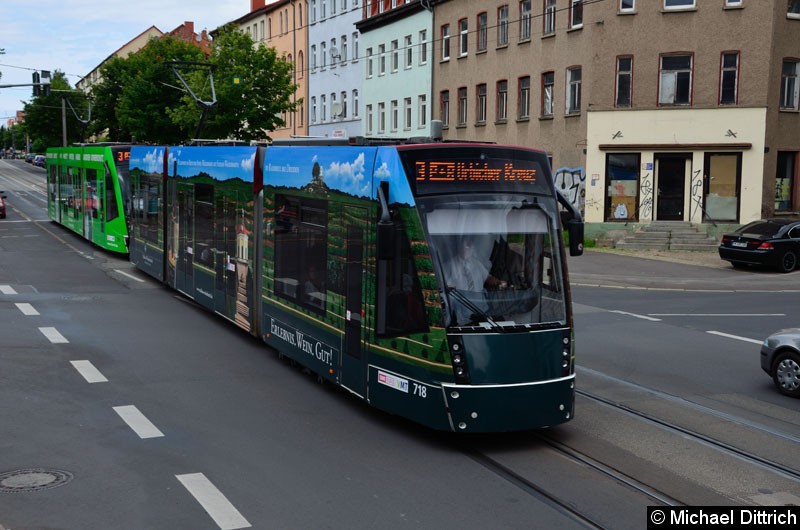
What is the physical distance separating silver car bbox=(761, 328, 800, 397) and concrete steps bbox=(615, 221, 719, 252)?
2143 cm

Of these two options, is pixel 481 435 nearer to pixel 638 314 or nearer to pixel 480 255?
pixel 480 255

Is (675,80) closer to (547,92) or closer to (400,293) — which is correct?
(547,92)

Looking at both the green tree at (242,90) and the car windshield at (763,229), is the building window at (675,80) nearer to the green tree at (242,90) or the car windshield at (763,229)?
the car windshield at (763,229)

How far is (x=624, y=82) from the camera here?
34562 mm

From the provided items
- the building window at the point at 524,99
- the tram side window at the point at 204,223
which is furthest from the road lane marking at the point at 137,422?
the building window at the point at 524,99

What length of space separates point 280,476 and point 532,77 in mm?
32826

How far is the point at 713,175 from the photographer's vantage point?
1335 inches

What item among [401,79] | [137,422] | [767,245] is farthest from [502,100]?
[137,422]

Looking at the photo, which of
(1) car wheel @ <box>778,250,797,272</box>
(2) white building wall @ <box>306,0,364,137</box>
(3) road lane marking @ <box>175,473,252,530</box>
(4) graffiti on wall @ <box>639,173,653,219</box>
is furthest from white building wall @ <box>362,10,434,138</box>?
(3) road lane marking @ <box>175,473,252,530</box>

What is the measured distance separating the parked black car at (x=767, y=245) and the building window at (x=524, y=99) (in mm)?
13238

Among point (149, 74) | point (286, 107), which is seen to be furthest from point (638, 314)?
point (149, 74)

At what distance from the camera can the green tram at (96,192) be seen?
28.0m

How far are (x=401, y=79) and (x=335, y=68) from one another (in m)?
12.3

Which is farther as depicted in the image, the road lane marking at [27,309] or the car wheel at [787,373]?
the road lane marking at [27,309]
